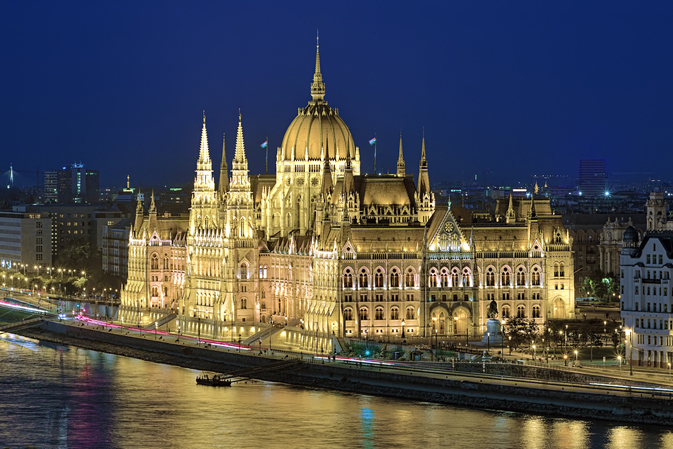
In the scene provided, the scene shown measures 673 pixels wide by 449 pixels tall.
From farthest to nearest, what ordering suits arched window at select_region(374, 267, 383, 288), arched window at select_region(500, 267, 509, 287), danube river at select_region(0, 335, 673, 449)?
arched window at select_region(500, 267, 509, 287) < arched window at select_region(374, 267, 383, 288) < danube river at select_region(0, 335, 673, 449)

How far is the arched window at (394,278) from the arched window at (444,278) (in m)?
4.26

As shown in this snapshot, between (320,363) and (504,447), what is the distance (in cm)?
3441

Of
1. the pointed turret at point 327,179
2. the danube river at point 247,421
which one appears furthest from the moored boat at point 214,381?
the pointed turret at point 327,179

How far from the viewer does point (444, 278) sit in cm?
17175

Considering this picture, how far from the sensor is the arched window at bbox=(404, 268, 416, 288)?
559ft

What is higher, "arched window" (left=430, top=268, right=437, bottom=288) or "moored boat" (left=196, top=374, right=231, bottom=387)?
"arched window" (left=430, top=268, right=437, bottom=288)

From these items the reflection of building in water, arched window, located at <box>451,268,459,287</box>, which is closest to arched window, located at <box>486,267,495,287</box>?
the reflection of building in water

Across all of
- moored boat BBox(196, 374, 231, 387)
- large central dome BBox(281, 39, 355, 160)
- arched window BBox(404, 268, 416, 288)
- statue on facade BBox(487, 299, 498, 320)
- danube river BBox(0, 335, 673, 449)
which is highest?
large central dome BBox(281, 39, 355, 160)

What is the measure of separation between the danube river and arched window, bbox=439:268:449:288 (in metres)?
23.6

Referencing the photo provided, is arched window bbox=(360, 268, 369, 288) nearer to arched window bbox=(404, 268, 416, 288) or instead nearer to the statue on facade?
arched window bbox=(404, 268, 416, 288)

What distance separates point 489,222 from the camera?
179 m

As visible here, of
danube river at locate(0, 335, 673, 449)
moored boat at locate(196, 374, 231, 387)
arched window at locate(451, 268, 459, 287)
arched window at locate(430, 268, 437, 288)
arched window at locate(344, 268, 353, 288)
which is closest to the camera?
danube river at locate(0, 335, 673, 449)

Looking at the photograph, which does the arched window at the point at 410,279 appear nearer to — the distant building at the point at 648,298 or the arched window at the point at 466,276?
the arched window at the point at 466,276

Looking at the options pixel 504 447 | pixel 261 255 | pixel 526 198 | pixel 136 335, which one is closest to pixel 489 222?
pixel 526 198
